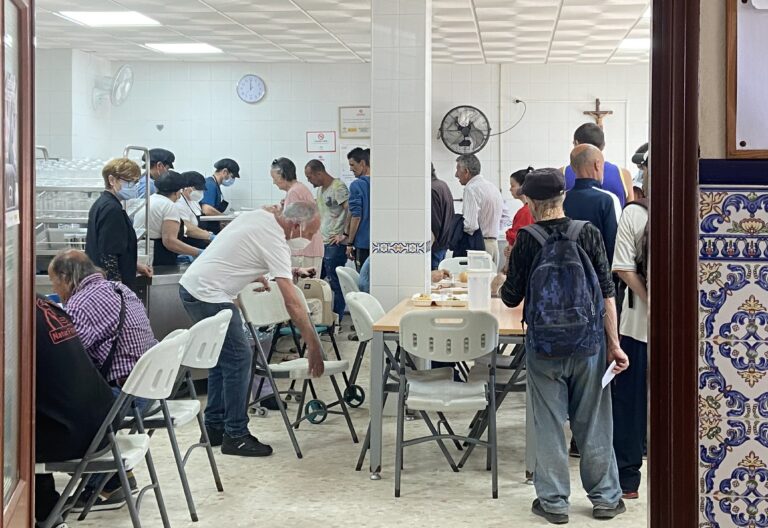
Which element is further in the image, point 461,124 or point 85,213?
point 461,124

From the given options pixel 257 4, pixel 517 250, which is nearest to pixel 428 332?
pixel 517 250

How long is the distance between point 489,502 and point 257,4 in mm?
5353

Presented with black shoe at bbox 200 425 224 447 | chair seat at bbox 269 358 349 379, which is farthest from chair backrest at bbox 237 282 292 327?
black shoe at bbox 200 425 224 447

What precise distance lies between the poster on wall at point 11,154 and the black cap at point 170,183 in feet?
17.0

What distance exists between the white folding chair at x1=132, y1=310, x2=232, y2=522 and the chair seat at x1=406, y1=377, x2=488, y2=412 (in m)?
1.00

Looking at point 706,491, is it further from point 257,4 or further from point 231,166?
point 231,166

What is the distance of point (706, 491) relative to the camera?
1.94m

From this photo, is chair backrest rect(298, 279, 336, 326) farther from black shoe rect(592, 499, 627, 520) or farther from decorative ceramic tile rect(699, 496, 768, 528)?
decorative ceramic tile rect(699, 496, 768, 528)

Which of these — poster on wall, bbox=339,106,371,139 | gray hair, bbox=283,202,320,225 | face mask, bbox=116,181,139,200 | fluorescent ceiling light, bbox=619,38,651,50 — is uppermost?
→ fluorescent ceiling light, bbox=619,38,651,50

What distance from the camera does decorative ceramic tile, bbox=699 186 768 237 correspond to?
1.90 meters

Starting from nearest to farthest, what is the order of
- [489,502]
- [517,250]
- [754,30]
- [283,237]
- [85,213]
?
[754,30] < [517,250] < [489,502] < [283,237] < [85,213]

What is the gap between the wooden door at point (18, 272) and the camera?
1.90 metres

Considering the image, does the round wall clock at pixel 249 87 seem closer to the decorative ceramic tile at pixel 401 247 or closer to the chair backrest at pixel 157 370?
the decorative ceramic tile at pixel 401 247

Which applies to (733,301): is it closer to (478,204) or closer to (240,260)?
(240,260)
